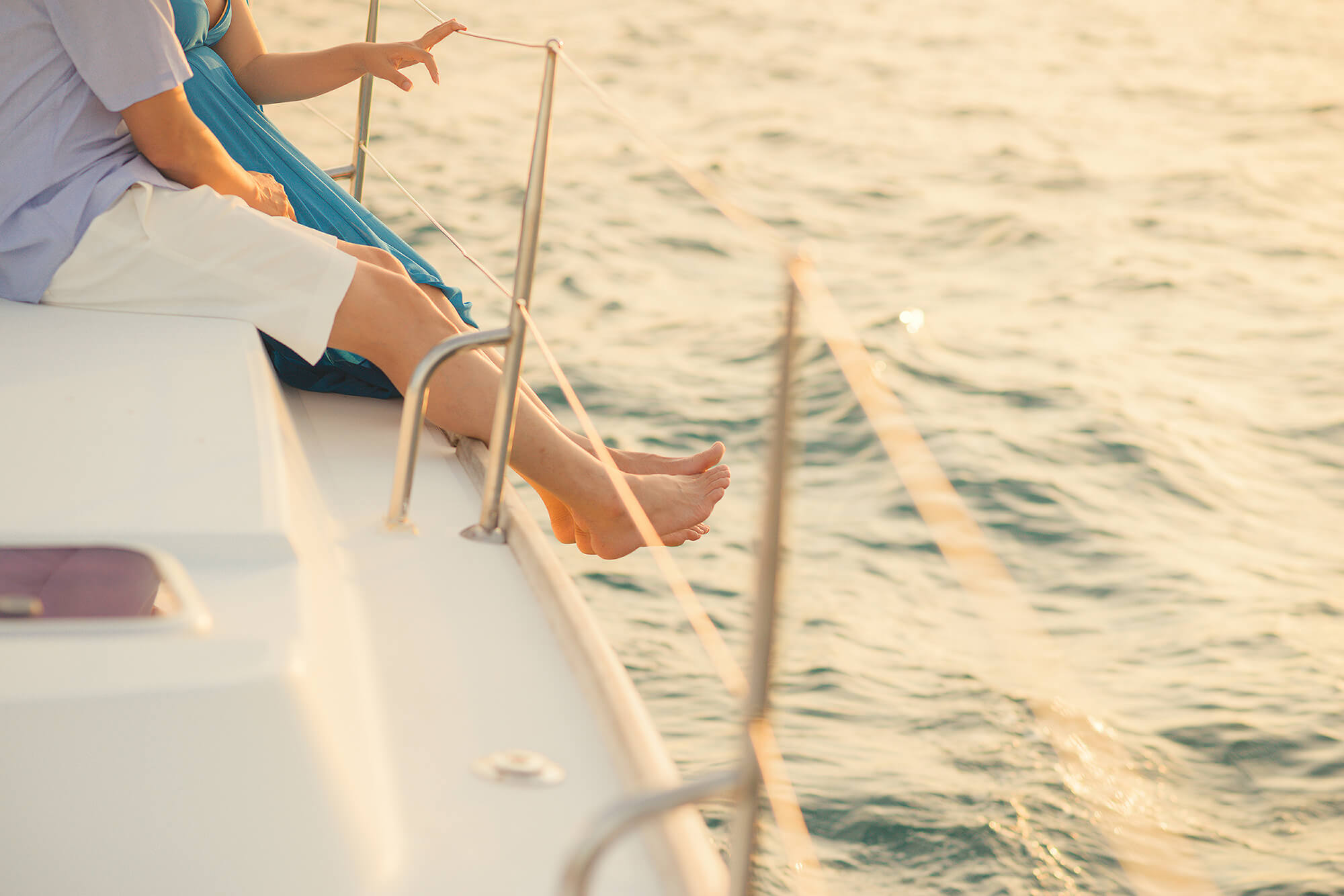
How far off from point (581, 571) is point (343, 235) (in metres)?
1.20

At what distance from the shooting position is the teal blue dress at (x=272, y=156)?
1703 millimetres

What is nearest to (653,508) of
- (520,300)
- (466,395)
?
(466,395)

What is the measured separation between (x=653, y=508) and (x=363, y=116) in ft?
3.14

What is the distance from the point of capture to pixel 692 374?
147 inches

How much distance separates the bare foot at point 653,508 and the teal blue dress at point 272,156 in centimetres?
32

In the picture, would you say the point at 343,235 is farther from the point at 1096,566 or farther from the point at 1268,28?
the point at 1268,28

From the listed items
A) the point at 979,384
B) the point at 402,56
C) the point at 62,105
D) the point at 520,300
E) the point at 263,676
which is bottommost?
the point at 979,384

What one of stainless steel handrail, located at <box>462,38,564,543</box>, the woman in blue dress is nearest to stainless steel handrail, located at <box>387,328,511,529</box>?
stainless steel handrail, located at <box>462,38,564,543</box>

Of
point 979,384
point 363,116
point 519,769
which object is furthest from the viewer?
point 979,384

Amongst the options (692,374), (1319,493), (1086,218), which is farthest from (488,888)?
(1086,218)

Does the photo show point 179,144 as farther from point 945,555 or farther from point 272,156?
point 945,555

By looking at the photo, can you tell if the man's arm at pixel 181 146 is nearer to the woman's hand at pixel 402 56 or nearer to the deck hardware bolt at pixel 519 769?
the woman's hand at pixel 402 56

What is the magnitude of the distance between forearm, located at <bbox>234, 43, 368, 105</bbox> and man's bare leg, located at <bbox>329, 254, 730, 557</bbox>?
19.8 inches

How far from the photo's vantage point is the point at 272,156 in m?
1.74
